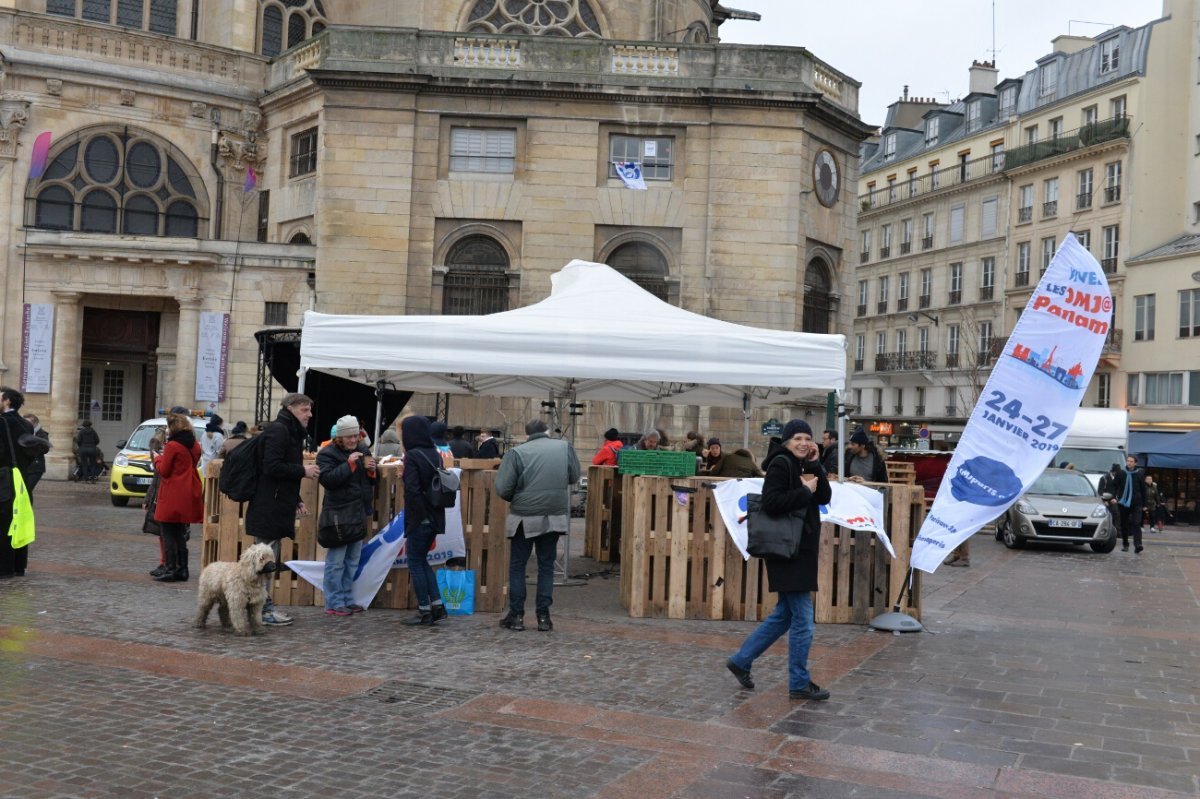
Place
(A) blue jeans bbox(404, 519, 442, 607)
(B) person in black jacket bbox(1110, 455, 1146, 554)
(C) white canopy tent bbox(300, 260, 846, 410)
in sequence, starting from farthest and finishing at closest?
(B) person in black jacket bbox(1110, 455, 1146, 554), (C) white canopy tent bbox(300, 260, 846, 410), (A) blue jeans bbox(404, 519, 442, 607)

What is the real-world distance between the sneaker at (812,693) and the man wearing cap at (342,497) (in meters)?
4.02

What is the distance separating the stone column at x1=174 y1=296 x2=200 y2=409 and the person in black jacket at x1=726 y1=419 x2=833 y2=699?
2274 cm

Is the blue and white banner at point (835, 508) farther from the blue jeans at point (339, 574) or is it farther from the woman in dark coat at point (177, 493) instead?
the woman in dark coat at point (177, 493)

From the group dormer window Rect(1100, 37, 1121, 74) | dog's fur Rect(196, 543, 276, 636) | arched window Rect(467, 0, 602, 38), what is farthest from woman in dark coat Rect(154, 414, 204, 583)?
dormer window Rect(1100, 37, 1121, 74)

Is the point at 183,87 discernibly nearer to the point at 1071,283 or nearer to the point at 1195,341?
the point at 1071,283

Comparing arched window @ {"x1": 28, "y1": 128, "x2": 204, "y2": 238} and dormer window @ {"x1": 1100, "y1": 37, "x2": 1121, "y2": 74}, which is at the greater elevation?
dormer window @ {"x1": 1100, "y1": 37, "x2": 1121, "y2": 74}

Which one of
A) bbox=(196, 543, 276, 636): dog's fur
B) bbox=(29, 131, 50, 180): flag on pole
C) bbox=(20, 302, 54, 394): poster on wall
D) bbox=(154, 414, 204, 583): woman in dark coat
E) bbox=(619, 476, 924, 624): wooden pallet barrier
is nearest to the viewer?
bbox=(196, 543, 276, 636): dog's fur

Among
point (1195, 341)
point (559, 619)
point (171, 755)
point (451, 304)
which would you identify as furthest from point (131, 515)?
point (1195, 341)

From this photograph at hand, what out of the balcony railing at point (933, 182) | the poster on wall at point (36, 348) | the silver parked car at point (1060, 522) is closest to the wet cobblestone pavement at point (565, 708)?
the silver parked car at point (1060, 522)

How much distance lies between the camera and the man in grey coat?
374 inches

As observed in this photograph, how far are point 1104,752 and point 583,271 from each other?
847 centimetres

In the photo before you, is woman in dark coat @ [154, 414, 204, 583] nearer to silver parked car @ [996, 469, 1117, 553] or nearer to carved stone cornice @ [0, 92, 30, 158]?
silver parked car @ [996, 469, 1117, 553]

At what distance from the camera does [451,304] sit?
26578mm

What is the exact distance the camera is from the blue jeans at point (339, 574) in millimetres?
10047
